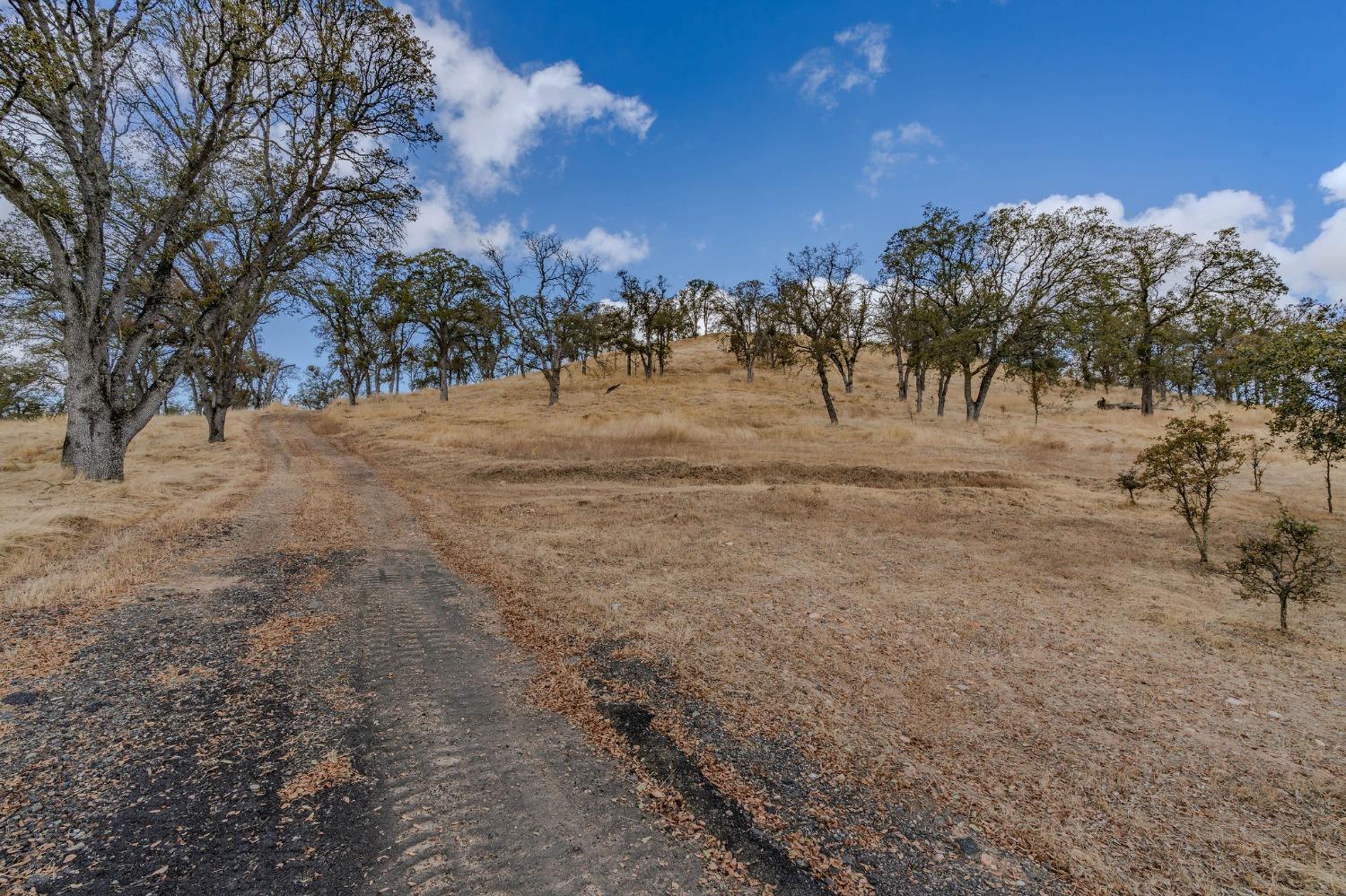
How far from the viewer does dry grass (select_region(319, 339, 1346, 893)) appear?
2.94 m

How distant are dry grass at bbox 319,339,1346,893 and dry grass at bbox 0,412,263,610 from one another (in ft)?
11.2

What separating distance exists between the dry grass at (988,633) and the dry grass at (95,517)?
134 inches

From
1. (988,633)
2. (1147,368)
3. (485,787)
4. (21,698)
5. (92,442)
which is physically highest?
(1147,368)

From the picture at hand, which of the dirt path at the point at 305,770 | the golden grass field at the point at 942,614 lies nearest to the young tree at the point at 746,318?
the golden grass field at the point at 942,614

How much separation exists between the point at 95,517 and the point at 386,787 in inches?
335

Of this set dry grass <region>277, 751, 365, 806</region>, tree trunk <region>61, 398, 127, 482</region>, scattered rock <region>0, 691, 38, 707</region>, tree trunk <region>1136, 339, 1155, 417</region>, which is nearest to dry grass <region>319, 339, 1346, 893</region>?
dry grass <region>277, 751, 365, 806</region>

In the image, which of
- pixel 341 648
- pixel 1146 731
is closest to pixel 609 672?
pixel 341 648

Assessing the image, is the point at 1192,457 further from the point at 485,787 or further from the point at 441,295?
the point at 441,295

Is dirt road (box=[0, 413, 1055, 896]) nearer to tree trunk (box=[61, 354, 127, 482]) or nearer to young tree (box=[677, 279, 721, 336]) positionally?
tree trunk (box=[61, 354, 127, 482])

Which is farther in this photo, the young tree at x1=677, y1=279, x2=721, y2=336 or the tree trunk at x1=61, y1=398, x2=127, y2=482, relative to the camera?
the young tree at x1=677, y1=279, x2=721, y2=336

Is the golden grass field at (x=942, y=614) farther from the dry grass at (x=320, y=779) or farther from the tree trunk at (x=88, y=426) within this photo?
the dry grass at (x=320, y=779)

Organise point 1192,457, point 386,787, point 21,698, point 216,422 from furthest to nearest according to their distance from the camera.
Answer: point 216,422, point 1192,457, point 21,698, point 386,787

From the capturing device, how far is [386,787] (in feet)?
9.16

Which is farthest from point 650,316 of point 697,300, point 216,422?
point 216,422
